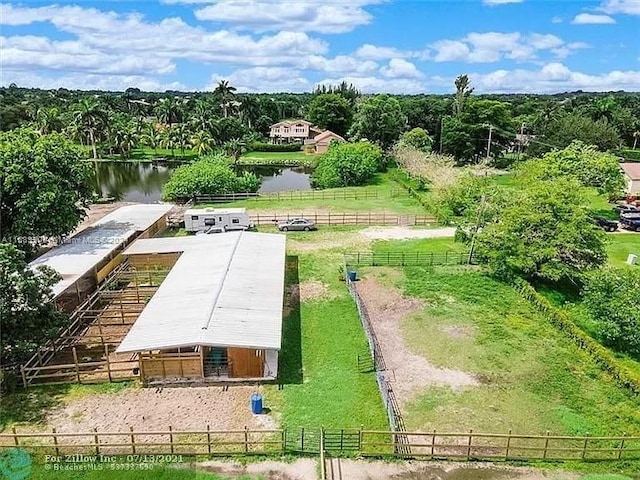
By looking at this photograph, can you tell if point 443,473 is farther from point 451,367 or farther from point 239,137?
point 239,137

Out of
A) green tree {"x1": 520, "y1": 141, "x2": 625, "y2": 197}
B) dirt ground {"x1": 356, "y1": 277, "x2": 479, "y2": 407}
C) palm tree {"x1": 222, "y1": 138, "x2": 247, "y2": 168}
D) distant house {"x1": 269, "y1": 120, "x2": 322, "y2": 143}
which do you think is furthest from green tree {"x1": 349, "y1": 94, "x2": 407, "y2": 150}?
dirt ground {"x1": 356, "y1": 277, "x2": 479, "y2": 407}

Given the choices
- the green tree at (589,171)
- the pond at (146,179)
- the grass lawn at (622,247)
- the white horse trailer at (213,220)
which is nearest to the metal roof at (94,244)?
the white horse trailer at (213,220)

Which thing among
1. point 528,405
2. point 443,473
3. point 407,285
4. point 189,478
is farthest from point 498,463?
point 407,285

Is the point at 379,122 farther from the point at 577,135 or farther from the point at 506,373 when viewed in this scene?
the point at 506,373

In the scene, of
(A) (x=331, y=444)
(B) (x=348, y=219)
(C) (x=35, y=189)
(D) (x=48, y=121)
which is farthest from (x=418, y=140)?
(A) (x=331, y=444)

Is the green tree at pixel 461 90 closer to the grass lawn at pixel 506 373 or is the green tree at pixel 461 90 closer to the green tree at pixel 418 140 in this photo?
the green tree at pixel 418 140
